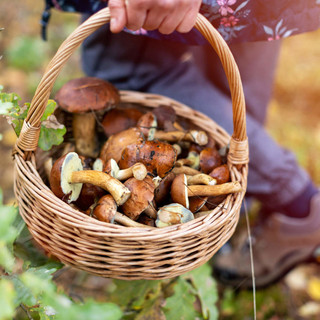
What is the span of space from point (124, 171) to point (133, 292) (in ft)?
1.73

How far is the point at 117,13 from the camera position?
0.90 m

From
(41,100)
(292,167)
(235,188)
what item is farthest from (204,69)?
(41,100)

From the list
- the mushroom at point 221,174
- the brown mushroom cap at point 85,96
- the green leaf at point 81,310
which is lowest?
the mushroom at point 221,174

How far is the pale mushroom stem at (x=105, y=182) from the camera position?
1013 millimetres

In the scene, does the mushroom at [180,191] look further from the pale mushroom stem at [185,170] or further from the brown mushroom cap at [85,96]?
the brown mushroom cap at [85,96]

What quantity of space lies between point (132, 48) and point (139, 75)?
15cm

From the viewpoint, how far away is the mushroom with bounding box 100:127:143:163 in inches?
47.7

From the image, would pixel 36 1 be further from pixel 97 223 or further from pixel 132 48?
pixel 97 223

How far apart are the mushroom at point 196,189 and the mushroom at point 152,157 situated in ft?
0.20

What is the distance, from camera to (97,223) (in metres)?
0.93

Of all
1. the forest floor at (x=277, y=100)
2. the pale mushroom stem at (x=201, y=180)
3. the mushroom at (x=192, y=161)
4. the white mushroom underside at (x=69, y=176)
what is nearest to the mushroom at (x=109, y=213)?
the white mushroom underside at (x=69, y=176)

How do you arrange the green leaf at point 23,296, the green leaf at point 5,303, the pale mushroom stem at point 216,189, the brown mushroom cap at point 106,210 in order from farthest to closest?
the pale mushroom stem at point 216,189 < the brown mushroom cap at point 106,210 < the green leaf at point 23,296 < the green leaf at point 5,303

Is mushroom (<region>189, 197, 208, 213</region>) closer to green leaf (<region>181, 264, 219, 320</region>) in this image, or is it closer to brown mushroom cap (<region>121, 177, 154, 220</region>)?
brown mushroom cap (<region>121, 177, 154, 220</region>)

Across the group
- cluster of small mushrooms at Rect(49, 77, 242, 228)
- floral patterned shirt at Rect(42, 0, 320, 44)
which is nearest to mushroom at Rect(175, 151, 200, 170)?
cluster of small mushrooms at Rect(49, 77, 242, 228)
